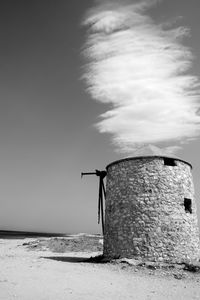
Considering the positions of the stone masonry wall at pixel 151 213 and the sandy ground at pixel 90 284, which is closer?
the sandy ground at pixel 90 284

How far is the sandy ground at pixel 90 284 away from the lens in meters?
9.08

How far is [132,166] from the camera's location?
52.3 ft

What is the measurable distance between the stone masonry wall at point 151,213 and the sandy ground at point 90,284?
1.60 meters

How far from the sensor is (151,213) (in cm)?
1476

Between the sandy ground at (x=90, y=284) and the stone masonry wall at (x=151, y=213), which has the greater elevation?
the stone masonry wall at (x=151, y=213)

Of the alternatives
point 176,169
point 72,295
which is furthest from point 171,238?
point 72,295

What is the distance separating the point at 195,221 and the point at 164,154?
398 centimetres

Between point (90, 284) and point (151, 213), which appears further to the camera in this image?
point (151, 213)

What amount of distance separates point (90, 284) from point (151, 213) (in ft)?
17.6

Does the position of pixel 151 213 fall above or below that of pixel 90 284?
above

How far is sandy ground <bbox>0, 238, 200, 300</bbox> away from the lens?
908 cm

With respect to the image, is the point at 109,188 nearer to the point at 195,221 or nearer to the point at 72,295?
the point at 195,221

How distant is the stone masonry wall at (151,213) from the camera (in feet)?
47.2

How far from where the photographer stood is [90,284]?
34.7 ft
